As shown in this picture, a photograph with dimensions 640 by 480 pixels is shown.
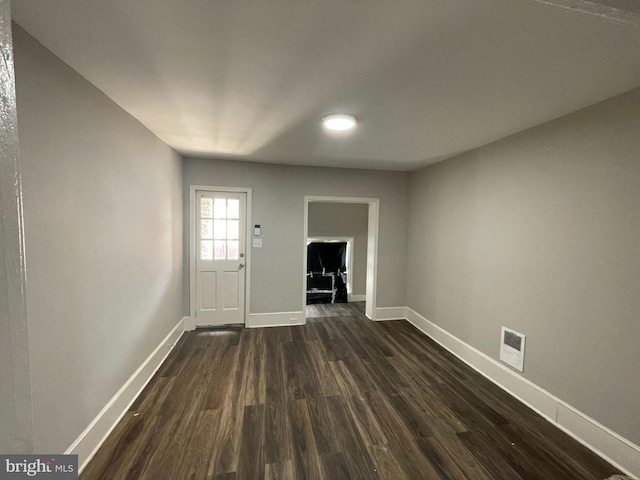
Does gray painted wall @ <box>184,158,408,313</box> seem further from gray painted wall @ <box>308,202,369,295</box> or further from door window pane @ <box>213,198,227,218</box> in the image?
gray painted wall @ <box>308,202,369,295</box>

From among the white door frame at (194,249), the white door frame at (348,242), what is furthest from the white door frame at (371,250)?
the white door frame at (348,242)

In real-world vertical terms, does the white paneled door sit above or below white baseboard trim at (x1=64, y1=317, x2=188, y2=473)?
above

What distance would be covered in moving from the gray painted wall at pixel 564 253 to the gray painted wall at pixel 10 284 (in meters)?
2.72

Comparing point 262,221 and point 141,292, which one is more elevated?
point 262,221

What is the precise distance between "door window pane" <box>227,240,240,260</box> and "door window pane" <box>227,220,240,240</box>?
0.07 meters

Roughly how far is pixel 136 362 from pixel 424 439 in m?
2.36

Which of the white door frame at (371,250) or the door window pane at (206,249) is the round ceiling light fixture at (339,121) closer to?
the white door frame at (371,250)

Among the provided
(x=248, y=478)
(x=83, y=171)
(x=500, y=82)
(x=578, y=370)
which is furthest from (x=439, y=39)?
(x=248, y=478)

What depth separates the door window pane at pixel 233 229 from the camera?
3668mm

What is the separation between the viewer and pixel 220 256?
366 cm

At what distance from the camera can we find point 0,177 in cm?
46

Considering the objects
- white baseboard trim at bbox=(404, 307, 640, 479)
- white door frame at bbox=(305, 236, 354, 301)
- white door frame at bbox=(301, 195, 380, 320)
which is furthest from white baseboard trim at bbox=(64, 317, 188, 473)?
white door frame at bbox=(305, 236, 354, 301)

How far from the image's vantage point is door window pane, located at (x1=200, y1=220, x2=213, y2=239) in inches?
142

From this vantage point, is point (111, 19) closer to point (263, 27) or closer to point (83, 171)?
point (263, 27)
